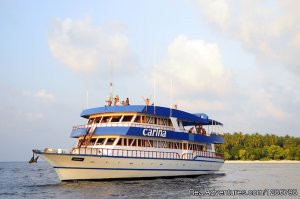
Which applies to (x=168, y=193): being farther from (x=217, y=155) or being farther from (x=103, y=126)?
(x=217, y=155)

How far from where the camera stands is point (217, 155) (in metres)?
41.9

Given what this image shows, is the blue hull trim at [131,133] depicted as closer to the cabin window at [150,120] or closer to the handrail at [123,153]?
the handrail at [123,153]

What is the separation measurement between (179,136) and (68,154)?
11.5 meters

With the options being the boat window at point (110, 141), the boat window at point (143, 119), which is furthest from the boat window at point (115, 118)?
the boat window at point (110, 141)

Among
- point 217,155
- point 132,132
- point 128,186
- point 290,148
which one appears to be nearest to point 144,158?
point 132,132

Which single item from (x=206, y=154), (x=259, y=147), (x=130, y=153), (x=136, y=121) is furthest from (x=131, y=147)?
(x=259, y=147)

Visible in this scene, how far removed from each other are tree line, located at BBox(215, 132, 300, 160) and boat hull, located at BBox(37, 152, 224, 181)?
285 feet

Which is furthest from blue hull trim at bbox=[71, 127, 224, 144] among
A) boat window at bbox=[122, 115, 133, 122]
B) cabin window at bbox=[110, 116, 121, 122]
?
cabin window at bbox=[110, 116, 121, 122]

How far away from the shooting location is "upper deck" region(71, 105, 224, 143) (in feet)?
102

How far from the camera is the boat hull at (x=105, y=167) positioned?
2744 centimetres

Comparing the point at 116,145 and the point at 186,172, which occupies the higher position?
the point at 116,145

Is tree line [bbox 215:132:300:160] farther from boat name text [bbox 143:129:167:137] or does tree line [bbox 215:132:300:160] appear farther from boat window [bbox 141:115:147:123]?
boat window [bbox 141:115:147:123]

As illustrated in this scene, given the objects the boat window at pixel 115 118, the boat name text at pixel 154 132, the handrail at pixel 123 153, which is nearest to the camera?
the handrail at pixel 123 153

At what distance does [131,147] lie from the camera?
30797 millimetres
